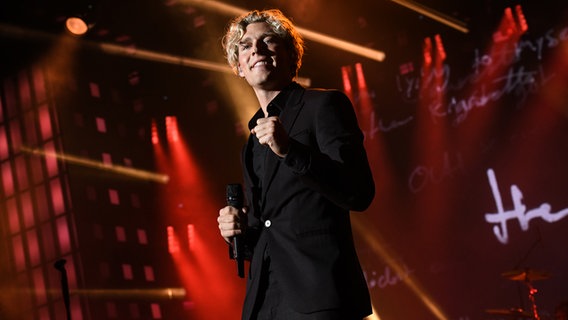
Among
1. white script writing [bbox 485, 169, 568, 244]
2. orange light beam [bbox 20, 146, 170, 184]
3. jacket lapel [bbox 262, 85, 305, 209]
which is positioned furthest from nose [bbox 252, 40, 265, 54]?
orange light beam [bbox 20, 146, 170, 184]

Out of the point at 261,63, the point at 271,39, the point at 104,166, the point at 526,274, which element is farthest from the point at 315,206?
the point at 104,166

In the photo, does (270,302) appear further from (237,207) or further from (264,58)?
(264,58)

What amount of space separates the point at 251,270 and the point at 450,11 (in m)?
7.39

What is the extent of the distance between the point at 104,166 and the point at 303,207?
711cm

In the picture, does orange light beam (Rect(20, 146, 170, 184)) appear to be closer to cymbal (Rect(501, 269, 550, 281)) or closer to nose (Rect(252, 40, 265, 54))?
cymbal (Rect(501, 269, 550, 281))

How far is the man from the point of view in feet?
5.53

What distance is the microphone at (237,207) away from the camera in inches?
76.3

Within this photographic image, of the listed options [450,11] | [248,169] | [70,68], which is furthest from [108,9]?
[248,169]

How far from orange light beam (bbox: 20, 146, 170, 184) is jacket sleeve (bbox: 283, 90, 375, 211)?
6691mm

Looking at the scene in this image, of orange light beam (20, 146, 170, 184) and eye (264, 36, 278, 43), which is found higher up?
orange light beam (20, 146, 170, 184)

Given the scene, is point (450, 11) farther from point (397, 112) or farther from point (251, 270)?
point (251, 270)

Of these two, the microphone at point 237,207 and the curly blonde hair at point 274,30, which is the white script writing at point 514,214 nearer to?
the curly blonde hair at point 274,30

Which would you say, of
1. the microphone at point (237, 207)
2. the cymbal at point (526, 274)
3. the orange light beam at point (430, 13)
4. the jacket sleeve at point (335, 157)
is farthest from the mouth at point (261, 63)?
the orange light beam at point (430, 13)

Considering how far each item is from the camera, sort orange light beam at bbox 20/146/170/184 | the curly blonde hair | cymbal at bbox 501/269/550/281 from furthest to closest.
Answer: orange light beam at bbox 20/146/170/184, cymbal at bbox 501/269/550/281, the curly blonde hair
